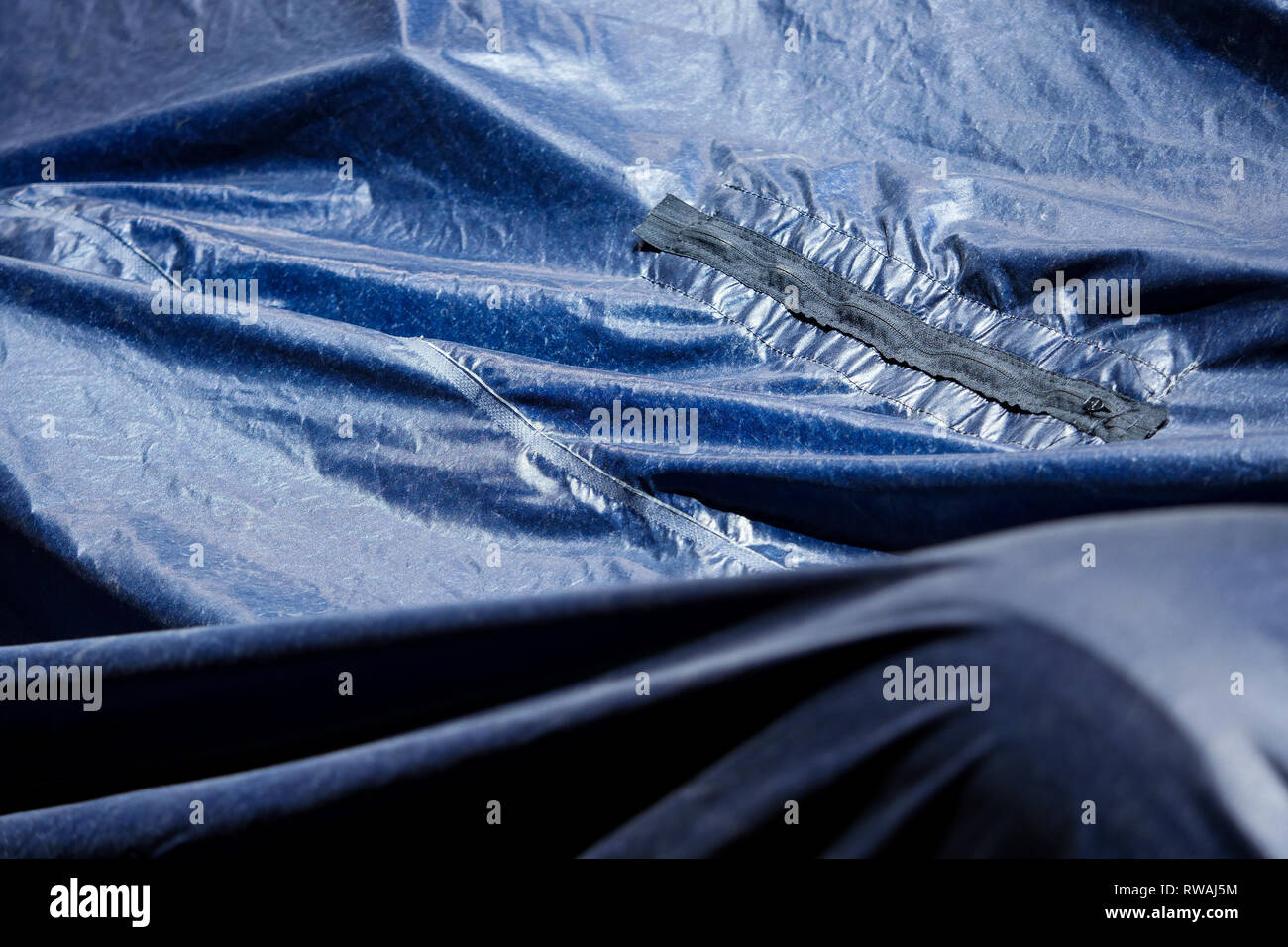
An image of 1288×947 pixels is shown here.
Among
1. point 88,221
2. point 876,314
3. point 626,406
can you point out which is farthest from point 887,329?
point 88,221

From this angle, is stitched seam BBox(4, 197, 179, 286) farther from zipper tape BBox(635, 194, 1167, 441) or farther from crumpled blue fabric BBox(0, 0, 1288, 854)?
zipper tape BBox(635, 194, 1167, 441)

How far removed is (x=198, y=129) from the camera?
4.32ft

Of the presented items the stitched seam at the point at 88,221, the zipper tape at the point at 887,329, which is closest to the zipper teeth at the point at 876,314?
the zipper tape at the point at 887,329

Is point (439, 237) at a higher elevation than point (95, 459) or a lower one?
higher

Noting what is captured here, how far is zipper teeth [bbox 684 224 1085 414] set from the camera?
1.00 meters

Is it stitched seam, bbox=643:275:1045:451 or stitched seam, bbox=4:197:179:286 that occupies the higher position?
stitched seam, bbox=4:197:179:286

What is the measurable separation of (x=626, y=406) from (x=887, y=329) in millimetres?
281

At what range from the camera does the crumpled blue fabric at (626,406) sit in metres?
0.59

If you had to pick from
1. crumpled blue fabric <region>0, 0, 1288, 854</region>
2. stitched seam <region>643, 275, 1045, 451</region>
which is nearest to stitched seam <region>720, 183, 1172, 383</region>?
crumpled blue fabric <region>0, 0, 1288, 854</region>

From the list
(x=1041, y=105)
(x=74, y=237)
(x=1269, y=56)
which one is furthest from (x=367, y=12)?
(x=1269, y=56)

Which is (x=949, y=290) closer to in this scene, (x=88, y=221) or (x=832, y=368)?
(x=832, y=368)

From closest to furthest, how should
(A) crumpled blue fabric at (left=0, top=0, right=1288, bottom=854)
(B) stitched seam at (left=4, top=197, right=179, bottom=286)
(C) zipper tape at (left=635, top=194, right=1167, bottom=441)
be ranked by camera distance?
(A) crumpled blue fabric at (left=0, top=0, right=1288, bottom=854) < (C) zipper tape at (left=635, top=194, right=1167, bottom=441) < (B) stitched seam at (left=4, top=197, right=179, bottom=286)

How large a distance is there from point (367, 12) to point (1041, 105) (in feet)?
2.82
